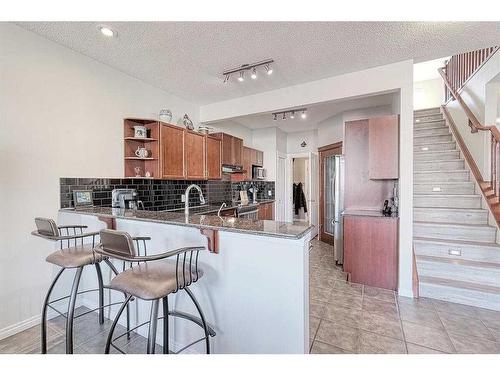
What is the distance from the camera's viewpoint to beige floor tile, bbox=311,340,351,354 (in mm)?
1821

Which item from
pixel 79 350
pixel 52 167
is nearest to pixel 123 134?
pixel 52 167

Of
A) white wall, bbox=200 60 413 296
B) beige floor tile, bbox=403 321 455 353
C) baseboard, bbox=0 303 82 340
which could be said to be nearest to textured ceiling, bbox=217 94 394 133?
white wall, bbox=200 60 413 296

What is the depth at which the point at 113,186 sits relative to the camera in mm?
2912

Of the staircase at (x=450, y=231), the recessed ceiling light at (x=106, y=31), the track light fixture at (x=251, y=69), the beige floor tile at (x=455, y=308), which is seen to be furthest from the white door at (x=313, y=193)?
the recessed ceiling light at (x=106, y=31)

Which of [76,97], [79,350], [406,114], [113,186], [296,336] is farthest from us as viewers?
[113,186]

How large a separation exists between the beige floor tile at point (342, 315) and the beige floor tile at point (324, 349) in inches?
14.3

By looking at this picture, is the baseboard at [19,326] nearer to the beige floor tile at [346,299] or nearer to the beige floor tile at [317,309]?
the beige floor tile at [317,309]

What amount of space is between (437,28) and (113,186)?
375cm

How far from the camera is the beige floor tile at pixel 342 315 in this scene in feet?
7.21

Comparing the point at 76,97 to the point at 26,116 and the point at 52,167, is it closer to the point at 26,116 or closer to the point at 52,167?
the point at 26,116

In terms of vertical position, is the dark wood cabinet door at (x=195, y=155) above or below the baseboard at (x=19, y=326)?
above

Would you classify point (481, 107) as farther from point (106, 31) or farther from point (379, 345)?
point (106, 31)

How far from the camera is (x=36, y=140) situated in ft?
7.27

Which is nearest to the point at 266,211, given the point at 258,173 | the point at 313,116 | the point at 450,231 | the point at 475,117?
the point at 258,173
